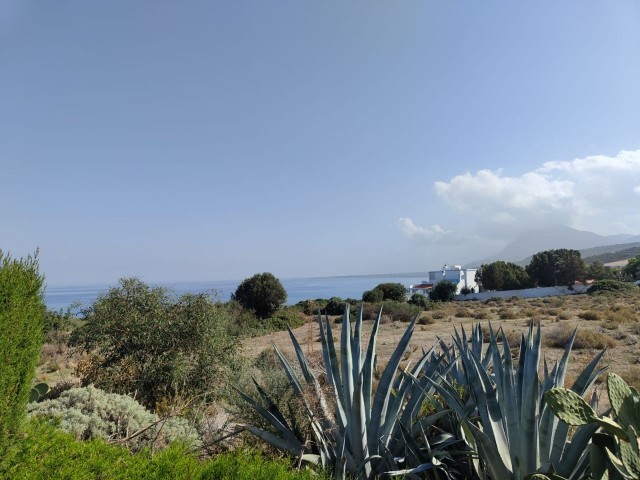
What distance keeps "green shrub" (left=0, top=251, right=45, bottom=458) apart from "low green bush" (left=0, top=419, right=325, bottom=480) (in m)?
0.24

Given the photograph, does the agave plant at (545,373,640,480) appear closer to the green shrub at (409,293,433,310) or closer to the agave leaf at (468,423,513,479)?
the agave leaf at (468,423,513,479)

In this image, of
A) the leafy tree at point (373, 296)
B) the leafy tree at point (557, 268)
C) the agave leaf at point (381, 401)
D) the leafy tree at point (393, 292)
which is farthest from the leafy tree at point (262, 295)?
the leafy tree at point (557, 268)

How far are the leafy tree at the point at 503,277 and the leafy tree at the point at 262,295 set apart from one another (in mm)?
37613

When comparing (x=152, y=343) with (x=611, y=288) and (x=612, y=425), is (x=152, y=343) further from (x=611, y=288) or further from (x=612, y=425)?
(x=611, y=288)

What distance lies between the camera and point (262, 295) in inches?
1259

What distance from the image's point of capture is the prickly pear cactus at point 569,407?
230 cm

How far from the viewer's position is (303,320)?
30.5m

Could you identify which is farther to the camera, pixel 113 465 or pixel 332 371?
pixel 332 371

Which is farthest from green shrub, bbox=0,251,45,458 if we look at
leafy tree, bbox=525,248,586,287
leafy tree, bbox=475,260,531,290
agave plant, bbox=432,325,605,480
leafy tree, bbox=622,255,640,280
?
leafy tree, bbox=622,255,640,280

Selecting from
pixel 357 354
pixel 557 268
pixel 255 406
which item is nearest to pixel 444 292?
pixel 557 268

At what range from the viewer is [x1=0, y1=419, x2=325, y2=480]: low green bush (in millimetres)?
2711

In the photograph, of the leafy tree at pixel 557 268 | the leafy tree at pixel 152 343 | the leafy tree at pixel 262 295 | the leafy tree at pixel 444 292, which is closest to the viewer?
the leafy tree at pixel 152 343

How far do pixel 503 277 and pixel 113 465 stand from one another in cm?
6167

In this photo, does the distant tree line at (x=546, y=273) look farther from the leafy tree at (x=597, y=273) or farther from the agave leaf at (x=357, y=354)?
the agave leaf at (x=357, y=354)
